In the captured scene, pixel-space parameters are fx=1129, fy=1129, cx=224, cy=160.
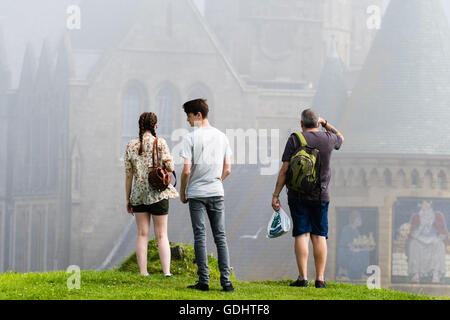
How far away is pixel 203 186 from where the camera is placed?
414 inches

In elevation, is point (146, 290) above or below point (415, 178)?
below

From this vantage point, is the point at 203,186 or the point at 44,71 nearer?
the point at 203,186

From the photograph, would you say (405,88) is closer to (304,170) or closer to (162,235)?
(304,170)

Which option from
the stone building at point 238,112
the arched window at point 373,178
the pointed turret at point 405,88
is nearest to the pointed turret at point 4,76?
the stone building at point 238,112

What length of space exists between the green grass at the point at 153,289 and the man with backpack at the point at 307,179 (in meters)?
0.56

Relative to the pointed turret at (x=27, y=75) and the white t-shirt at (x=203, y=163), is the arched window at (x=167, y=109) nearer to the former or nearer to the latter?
the pointed turret at (x=27, y=75)

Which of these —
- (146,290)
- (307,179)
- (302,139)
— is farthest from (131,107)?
(146,290)

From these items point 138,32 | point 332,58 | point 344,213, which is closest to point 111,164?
point 138,32

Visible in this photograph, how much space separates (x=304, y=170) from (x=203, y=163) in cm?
108

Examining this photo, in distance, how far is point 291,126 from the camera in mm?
64625

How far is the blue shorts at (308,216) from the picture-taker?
1112 cm

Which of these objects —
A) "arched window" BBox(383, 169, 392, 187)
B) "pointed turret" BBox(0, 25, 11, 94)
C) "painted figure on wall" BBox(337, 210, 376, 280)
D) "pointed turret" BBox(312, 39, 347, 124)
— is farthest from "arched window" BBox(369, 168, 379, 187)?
"pointed turret" BBox(0, 25, 11, 94)

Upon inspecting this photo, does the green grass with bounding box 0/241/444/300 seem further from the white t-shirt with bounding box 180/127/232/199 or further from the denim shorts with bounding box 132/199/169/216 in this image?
the white t-shirt with bounding box 180/127/232/199

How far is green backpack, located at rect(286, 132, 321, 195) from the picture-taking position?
10969mm
